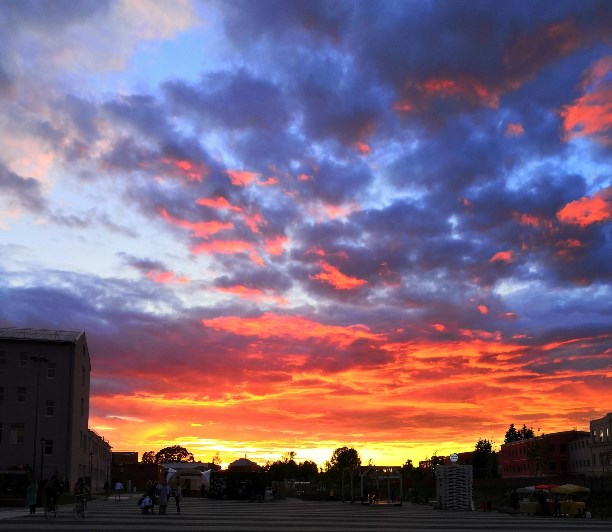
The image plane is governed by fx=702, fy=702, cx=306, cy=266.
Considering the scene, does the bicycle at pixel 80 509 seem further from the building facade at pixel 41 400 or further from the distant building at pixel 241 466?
the distant building at pixel 241 466

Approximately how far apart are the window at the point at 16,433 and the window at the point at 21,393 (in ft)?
8.34

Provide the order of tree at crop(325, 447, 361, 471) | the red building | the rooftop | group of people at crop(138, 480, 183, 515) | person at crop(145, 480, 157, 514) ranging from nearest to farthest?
1. group of people at crop(138, 480, 183, 515)
2. person at crop(145, 480, 157, 514)
3. the rooftop
4. the red building
5. tree at crop(325, 447, 361, 471)

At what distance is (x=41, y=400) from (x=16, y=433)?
4.28 metres

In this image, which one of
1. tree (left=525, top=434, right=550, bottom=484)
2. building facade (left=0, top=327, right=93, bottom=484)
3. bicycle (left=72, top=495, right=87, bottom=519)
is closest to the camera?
bicycle (left=72, top=495, right=87, bottom=519)

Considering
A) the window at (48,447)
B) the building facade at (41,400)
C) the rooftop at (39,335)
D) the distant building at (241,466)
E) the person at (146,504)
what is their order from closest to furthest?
the person at (146,504) < the building facade at (41,400) < the window at (48,447) < the distant building at (241,466) < the rooftop at (39,335)

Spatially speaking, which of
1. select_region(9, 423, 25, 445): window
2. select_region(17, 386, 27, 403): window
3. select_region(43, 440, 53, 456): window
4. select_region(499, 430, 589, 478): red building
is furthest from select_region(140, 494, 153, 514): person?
select_region(499, 430, 589, 478): red building

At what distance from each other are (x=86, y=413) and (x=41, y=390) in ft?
44.3

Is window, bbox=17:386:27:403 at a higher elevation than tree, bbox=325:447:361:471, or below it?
higher

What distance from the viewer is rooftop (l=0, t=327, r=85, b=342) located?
77.6 meters

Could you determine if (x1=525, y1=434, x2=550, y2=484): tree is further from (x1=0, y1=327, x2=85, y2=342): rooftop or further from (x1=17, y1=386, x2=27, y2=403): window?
(x1=17, y1=386, x2=27, y2=403): window

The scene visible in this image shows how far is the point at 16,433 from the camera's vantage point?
243 feet

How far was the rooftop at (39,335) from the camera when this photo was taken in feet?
255

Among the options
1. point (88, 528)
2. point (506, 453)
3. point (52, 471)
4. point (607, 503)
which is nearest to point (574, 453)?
point (506, 453)

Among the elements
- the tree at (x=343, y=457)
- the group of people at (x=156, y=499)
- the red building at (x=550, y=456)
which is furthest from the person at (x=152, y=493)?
the tree at (x=343, y=457)
